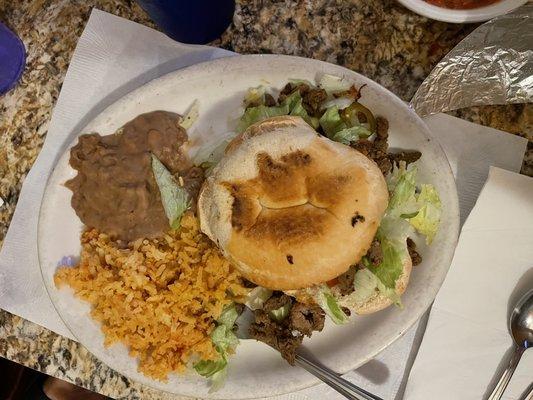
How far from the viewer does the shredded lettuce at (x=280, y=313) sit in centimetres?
172

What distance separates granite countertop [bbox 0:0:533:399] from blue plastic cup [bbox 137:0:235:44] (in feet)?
0.36

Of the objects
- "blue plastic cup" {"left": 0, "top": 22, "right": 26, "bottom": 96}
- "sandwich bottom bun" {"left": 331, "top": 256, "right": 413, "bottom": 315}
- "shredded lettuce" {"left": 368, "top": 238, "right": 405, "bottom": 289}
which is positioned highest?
"blue plastic cup" {"left": 0, "top": 22, "right": 26, "bottom": 96}

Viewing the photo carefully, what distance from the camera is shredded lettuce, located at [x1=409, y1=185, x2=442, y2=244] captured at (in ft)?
5.45

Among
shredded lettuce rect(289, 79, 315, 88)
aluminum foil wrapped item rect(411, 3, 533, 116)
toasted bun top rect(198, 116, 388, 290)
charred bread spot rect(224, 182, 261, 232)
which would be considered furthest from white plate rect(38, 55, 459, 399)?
charred bread spot rect(224, 182, 261, 232)

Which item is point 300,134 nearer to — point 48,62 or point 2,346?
point 48,62

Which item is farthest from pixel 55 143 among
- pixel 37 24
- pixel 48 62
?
pixel 37 24

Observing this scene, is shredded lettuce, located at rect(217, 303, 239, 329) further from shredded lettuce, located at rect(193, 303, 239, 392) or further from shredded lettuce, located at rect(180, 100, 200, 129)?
shredded lettuce, located at rect(180, 100, 200, 129)

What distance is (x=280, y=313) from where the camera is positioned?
173 centimetres

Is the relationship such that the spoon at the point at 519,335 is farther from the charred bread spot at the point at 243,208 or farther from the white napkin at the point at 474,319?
the charred bread spot at the point at 243,208

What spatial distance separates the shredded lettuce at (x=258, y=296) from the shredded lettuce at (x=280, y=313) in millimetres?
47

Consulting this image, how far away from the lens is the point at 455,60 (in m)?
1.70

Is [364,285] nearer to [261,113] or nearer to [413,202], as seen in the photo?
[413,202]

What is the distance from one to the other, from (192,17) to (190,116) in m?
0.32

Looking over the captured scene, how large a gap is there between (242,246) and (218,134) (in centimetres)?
46
